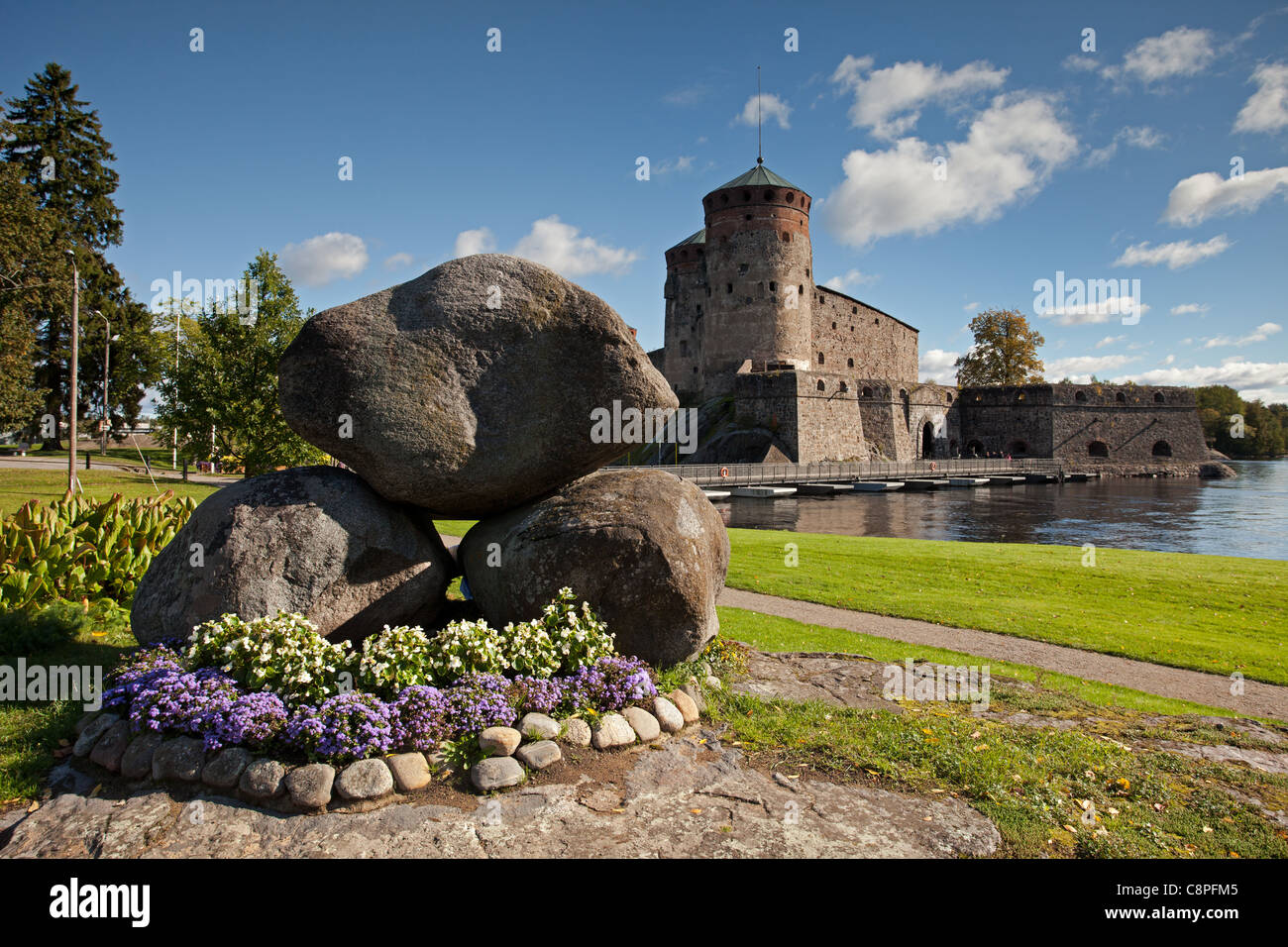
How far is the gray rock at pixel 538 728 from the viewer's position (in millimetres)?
5605

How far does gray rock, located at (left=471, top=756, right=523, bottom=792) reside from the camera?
5.04 meters

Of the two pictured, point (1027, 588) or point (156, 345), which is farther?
point (156, 345)

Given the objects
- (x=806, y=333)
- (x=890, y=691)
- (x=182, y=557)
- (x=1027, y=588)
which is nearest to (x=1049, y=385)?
(x=806, y=333)

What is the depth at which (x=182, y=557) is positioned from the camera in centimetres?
661

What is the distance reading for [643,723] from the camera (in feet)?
19.8

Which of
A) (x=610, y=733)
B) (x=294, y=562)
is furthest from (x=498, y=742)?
(x=294, y=562)

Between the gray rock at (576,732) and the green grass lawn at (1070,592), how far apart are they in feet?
25.7

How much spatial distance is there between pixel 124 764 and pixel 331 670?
4.80ft

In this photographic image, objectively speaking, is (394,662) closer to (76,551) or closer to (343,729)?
(343,729)

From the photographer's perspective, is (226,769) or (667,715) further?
(667,715)

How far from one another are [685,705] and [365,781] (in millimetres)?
2842

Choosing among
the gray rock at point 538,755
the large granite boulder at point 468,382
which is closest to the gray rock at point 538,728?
the gray rock at point 538,755
